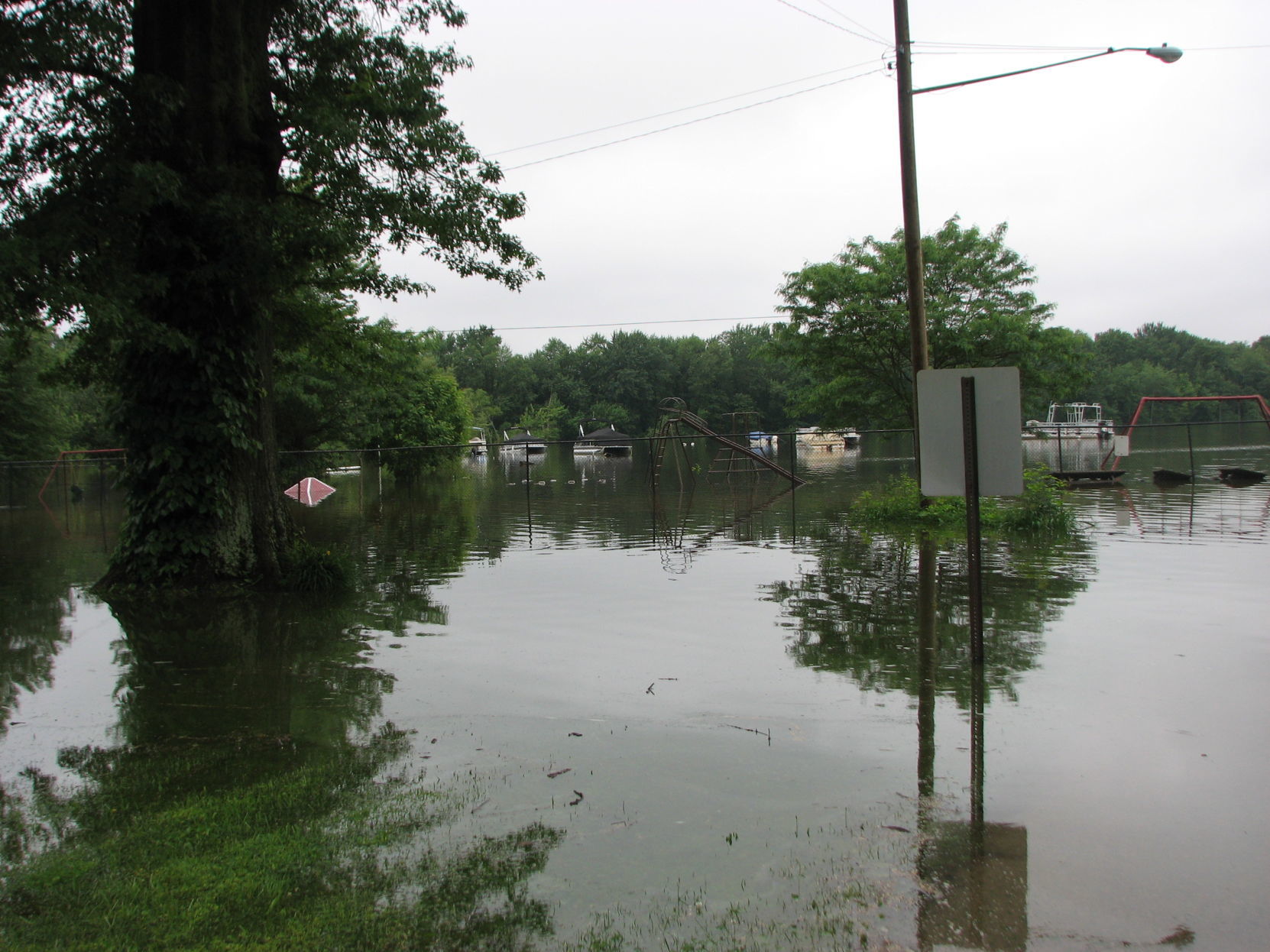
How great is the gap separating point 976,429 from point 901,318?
17.7m

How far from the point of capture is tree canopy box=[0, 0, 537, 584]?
995cm

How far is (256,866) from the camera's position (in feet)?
12.4

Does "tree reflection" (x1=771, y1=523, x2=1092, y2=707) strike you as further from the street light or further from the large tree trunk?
the large tree trunk

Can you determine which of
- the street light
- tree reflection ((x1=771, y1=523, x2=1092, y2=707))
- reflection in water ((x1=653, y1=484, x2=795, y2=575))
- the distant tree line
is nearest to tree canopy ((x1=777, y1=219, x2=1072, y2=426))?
the distant tree line

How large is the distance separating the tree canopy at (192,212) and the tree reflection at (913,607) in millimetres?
6506

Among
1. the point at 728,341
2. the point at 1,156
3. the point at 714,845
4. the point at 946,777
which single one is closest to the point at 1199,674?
the point at 946,777

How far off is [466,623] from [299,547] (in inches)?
138

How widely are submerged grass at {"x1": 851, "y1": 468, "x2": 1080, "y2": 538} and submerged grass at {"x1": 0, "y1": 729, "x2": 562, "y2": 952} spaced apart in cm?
1249

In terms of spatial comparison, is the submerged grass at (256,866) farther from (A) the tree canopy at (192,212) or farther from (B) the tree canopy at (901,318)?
(B) the tree canopy at (901,318)

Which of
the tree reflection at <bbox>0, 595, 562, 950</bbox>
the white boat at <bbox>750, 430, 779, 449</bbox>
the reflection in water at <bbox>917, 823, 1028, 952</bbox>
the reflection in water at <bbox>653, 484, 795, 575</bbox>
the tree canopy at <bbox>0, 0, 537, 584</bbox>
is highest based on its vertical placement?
the tree canopy at <bbox>0, 0, 537, 584</bbox>

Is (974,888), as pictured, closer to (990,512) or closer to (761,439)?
(990,512)

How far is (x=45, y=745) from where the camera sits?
554cm

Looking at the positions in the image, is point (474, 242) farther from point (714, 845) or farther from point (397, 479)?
point (397, 479)

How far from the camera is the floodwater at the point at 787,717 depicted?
11.7ft
